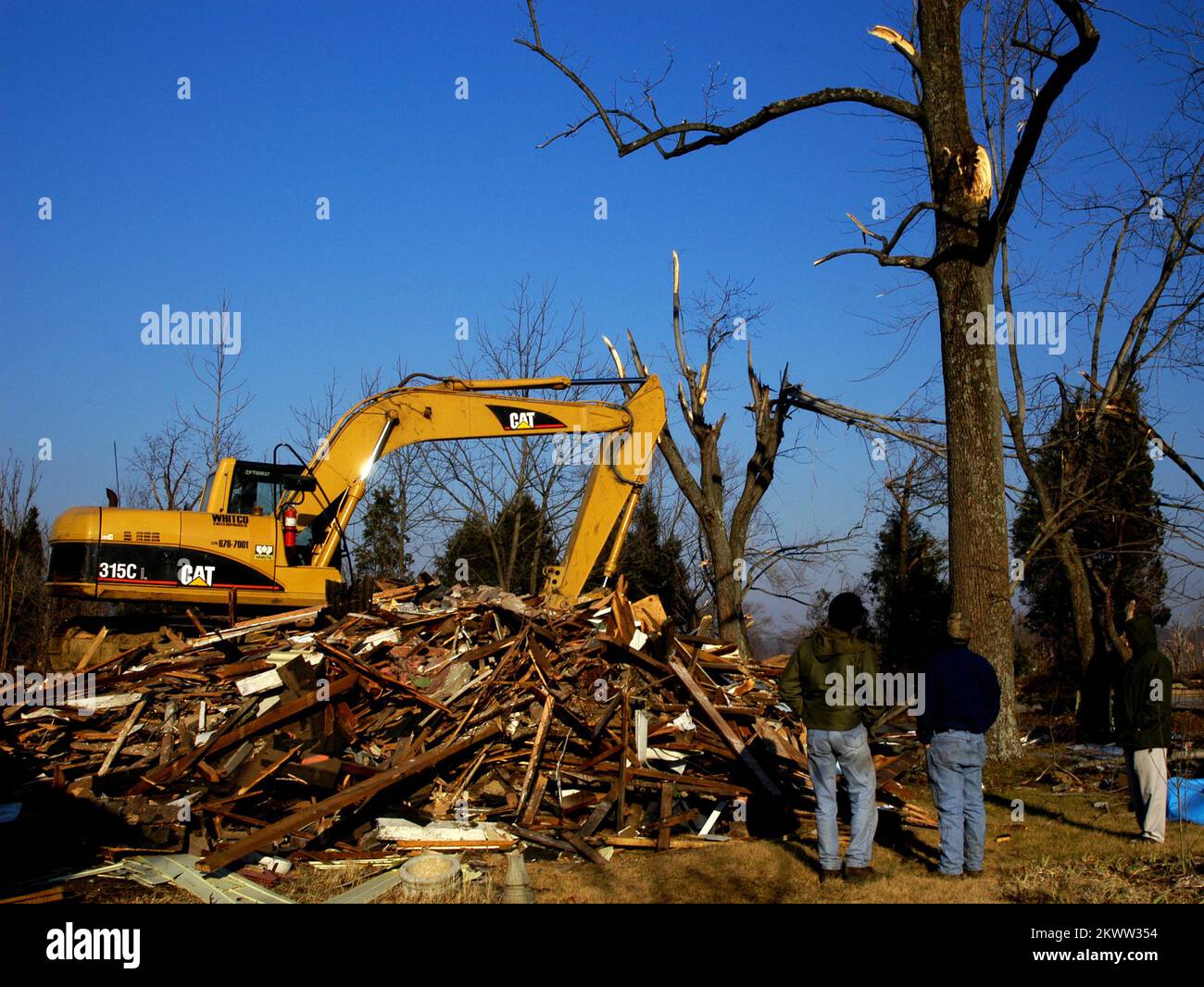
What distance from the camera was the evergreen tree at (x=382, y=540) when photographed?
29.8m

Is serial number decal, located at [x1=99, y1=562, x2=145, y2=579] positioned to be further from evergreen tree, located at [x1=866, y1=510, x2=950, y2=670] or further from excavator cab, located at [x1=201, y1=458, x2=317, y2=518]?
evergreen tree, located at [x1=866, y1=510, x2=950, y2=670]

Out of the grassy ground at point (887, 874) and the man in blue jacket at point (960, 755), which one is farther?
the man in blue jacket at point (960, 755)

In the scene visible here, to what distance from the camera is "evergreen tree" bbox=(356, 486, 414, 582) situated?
97.8 ft

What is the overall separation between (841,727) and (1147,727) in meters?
3.04

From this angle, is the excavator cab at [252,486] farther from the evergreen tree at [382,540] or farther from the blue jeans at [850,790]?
the evergreen tree at [382,540]

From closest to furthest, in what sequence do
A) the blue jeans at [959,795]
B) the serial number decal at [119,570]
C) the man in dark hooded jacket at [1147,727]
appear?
1. the blue jeans at [959,795]
2. the man in dark hooded jacket at [1147,727]
3. the serial number decal at [119,570]

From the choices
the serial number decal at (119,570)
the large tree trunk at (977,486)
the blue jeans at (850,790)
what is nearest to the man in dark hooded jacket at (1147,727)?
the blue jeans at (850,790)

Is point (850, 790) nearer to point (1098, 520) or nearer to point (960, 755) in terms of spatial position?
point (960, 755)

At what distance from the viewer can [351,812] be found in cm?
874

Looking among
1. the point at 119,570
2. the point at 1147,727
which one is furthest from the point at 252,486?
the point at 1147,727

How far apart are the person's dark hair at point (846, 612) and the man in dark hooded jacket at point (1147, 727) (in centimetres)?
287

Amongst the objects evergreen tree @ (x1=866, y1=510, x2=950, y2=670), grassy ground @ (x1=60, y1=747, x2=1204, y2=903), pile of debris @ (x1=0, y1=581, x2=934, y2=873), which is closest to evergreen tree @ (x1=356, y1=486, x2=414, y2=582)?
evergreen tree @ (x1=866, y1=510, x2=950, y2=670)
